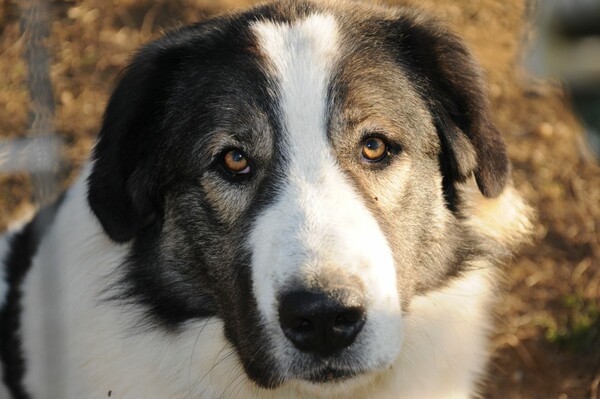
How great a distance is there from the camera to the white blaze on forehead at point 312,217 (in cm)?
266

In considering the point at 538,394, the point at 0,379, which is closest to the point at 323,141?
the point at 0,379

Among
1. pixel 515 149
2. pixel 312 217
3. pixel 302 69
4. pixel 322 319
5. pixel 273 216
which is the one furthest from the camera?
pixel 515 149

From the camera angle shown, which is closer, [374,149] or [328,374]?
[328,374]

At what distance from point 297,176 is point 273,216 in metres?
0.18

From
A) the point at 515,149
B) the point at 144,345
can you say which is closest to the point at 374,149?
the point at 144,345

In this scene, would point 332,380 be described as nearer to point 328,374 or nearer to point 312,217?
point 328,374

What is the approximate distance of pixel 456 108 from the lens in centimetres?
344

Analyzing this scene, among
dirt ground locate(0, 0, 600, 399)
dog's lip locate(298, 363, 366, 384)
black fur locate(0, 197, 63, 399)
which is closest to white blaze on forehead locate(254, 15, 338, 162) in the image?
dog's lip locate(298, 363, 366, 384)

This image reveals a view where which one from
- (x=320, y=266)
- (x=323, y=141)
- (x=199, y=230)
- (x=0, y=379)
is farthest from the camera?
(x=0, y=379)

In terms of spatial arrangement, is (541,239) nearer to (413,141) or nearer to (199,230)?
(413,141)

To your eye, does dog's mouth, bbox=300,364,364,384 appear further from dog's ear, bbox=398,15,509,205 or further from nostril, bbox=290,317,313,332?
Answer: dog's ear, bbox=398,15,509,205

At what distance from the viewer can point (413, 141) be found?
10.6 feet

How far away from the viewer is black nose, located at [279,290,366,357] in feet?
8.44

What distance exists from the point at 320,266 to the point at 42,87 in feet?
3.34
